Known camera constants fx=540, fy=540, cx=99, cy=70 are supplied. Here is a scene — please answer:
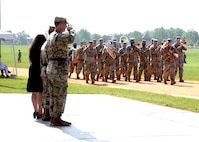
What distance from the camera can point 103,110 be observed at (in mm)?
11766

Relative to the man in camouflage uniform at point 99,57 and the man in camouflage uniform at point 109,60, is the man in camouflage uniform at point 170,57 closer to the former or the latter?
the man in camouflage uniform at point 109,60

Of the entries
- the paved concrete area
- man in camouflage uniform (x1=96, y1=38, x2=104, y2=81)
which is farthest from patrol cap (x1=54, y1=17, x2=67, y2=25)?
man in camouflage uniform (x1=96, y1=38, x2=104, y2=81)

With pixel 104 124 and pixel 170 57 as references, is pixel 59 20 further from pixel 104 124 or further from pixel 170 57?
pixel 170 57

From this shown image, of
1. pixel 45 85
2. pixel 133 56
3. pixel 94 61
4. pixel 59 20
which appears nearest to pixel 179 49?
pixel 133 56

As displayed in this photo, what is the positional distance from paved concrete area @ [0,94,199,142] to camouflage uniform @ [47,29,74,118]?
429 millimetres

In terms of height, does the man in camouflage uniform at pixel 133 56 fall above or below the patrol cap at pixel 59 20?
below

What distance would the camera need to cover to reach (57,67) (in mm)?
8992

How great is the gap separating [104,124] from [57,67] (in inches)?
53.6

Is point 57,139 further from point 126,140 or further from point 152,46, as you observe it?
point 152,46

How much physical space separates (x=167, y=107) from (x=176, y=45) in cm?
1182

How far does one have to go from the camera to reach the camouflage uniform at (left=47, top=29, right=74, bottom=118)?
29.3 feet

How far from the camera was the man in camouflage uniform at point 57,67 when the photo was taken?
29.3 ft

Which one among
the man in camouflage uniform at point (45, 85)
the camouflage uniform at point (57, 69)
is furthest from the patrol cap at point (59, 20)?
the man in camouflage uniform at point (45, 85)

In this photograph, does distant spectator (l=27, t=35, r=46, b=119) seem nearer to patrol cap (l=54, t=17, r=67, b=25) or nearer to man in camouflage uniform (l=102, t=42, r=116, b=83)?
patrol cap (l=54, t=17, r=67, b=25)
